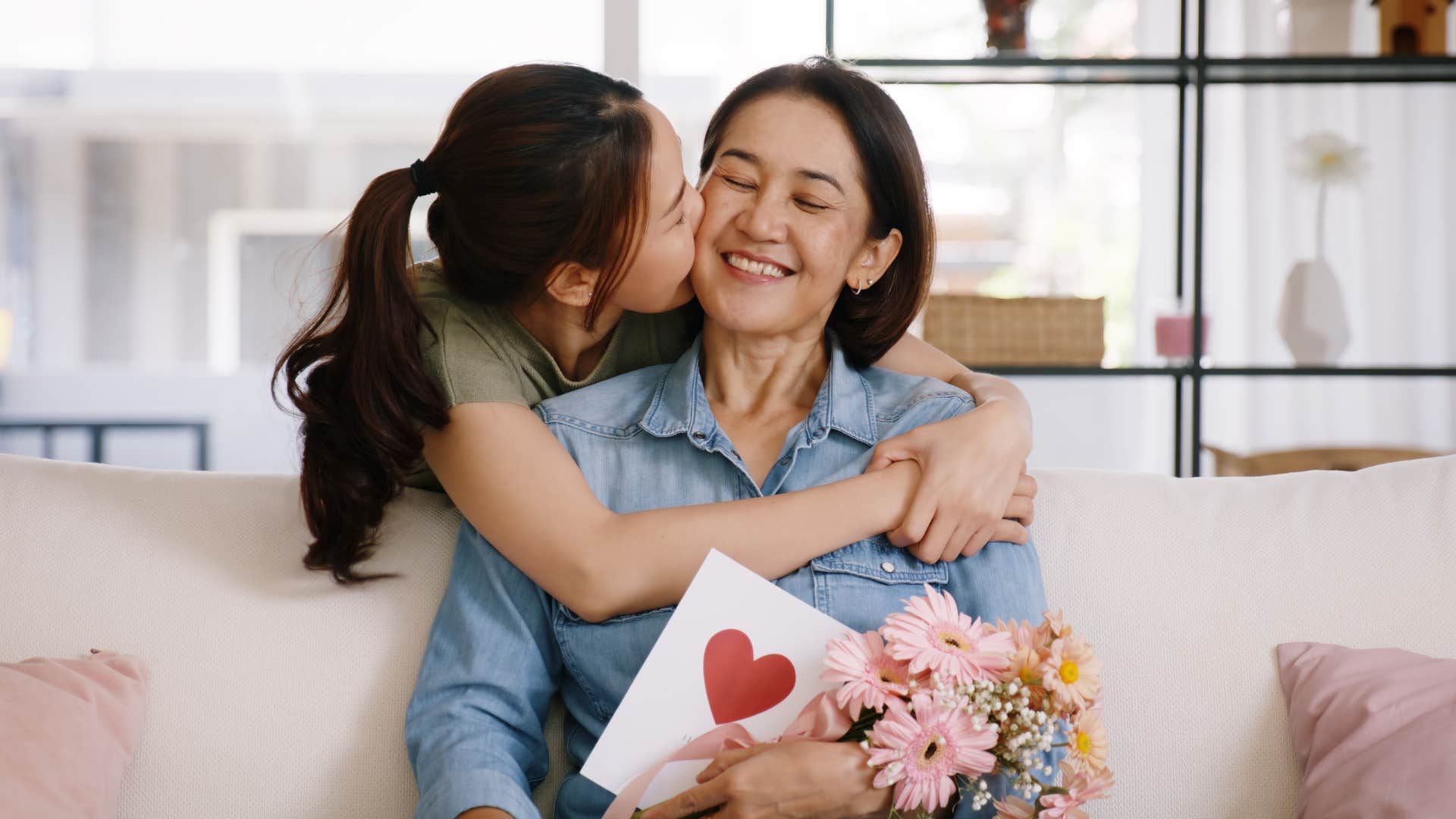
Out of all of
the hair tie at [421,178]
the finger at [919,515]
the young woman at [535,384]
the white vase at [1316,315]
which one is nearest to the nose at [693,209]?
the young woman at [535,384]

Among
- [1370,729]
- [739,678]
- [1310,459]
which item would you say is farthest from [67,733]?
[1310,459]

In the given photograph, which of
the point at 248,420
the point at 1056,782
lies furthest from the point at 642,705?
the point at 248,420

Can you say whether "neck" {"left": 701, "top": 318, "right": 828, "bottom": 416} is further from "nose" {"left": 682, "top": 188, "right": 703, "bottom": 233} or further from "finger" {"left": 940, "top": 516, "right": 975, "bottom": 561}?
"finger" {"left": 940, "top": 516, "right": 975, "bottom": 561}

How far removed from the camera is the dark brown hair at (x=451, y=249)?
1303 mm

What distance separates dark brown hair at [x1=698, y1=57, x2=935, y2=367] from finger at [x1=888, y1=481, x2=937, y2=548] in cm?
36

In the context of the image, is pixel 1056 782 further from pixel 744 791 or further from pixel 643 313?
pixel 643 313

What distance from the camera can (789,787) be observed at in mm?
1060

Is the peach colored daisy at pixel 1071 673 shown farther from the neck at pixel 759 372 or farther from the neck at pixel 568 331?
the neck at pixel 568 331

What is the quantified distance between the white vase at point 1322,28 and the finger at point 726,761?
2.54 meters

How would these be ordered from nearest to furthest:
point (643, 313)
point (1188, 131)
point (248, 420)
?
point (643, 313)
point (1188, 131)
point (248, 420)

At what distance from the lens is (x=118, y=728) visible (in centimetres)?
126

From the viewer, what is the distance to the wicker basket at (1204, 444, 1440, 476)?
283 cm

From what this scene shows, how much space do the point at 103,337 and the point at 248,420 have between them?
1.82ft

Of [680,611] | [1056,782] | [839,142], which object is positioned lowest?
[1056,782]
